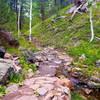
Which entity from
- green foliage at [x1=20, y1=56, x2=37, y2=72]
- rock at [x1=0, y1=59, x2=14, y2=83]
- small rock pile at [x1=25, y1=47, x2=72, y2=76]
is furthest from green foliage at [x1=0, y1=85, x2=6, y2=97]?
green foliage at [x1=20, y1=56, x2=37, y2=72]

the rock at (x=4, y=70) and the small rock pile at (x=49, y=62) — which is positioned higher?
the rock at (x=4, y=70)

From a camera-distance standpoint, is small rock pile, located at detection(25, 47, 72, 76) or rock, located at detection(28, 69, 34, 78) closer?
rock, located at detection(28, 69, 34, 78)

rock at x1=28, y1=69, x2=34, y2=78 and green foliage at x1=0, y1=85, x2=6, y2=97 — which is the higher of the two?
green foliage at x1=0, y1=85, x2=6, y2=97

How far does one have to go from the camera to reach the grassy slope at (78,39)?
17.9 m

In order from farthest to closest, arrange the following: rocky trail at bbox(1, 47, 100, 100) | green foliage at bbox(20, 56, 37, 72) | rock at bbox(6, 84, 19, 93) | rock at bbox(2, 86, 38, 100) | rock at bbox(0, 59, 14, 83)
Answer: green foliage at bbox(20, 56, 37, 72) → rock at bbox(0, 59, 14, 83) → rock at bbox(6, 84, 19, 93) → rocky trail at bbox(1, 47, 100, 100) → rock at bbox(2, 86, 38, 100)

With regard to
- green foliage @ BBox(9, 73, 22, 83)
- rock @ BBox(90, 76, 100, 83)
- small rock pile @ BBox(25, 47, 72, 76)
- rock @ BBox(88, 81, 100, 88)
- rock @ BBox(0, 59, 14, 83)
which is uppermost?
rock @ BBox(0, 59, 14, 83)

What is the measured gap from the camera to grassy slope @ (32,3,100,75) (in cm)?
1790

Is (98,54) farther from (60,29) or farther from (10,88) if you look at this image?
(60,29)

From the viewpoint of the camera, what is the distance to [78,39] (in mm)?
24734

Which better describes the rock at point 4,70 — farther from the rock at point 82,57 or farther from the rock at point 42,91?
the rock at point 82,57

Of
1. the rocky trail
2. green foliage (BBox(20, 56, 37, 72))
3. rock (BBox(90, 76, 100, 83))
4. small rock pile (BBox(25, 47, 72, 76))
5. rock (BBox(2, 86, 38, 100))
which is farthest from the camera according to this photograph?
small rock pile (BBox(25, 47, 72, 76))

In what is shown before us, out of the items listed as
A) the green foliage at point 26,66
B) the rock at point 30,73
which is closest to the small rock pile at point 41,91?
the rock at point 30,73

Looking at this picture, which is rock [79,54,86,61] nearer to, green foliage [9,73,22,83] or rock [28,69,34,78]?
rock [28,69,34,78]

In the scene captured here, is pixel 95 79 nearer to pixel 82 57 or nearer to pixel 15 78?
pixel 82 57
